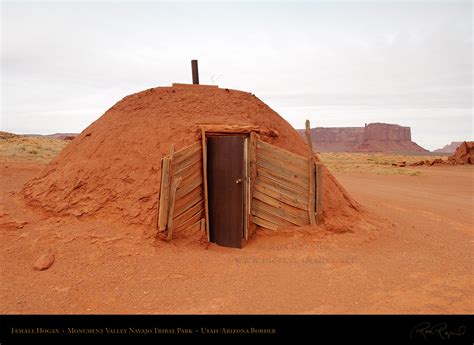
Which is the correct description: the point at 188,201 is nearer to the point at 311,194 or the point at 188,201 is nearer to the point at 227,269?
the point at 227,269

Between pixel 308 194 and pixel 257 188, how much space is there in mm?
896

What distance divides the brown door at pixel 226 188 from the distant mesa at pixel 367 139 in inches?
3575

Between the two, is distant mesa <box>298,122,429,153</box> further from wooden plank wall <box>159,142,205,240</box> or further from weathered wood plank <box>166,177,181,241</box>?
weathered wood plank <box>166,177,181,241</box>

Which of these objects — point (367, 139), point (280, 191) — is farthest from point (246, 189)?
point (367, 139)

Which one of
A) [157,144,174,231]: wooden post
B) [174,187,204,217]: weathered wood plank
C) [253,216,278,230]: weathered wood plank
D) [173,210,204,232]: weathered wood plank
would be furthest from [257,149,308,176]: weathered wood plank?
[157,144,174,231]: wooden post

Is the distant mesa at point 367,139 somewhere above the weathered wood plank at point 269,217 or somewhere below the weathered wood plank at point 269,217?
above

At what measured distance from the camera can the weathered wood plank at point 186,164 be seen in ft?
17.6

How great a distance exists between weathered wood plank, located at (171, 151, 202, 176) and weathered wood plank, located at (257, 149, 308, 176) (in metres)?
1.09

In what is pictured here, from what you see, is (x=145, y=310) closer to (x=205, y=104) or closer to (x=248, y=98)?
(x=205, y=104)

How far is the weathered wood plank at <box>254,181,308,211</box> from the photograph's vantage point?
6035mm
